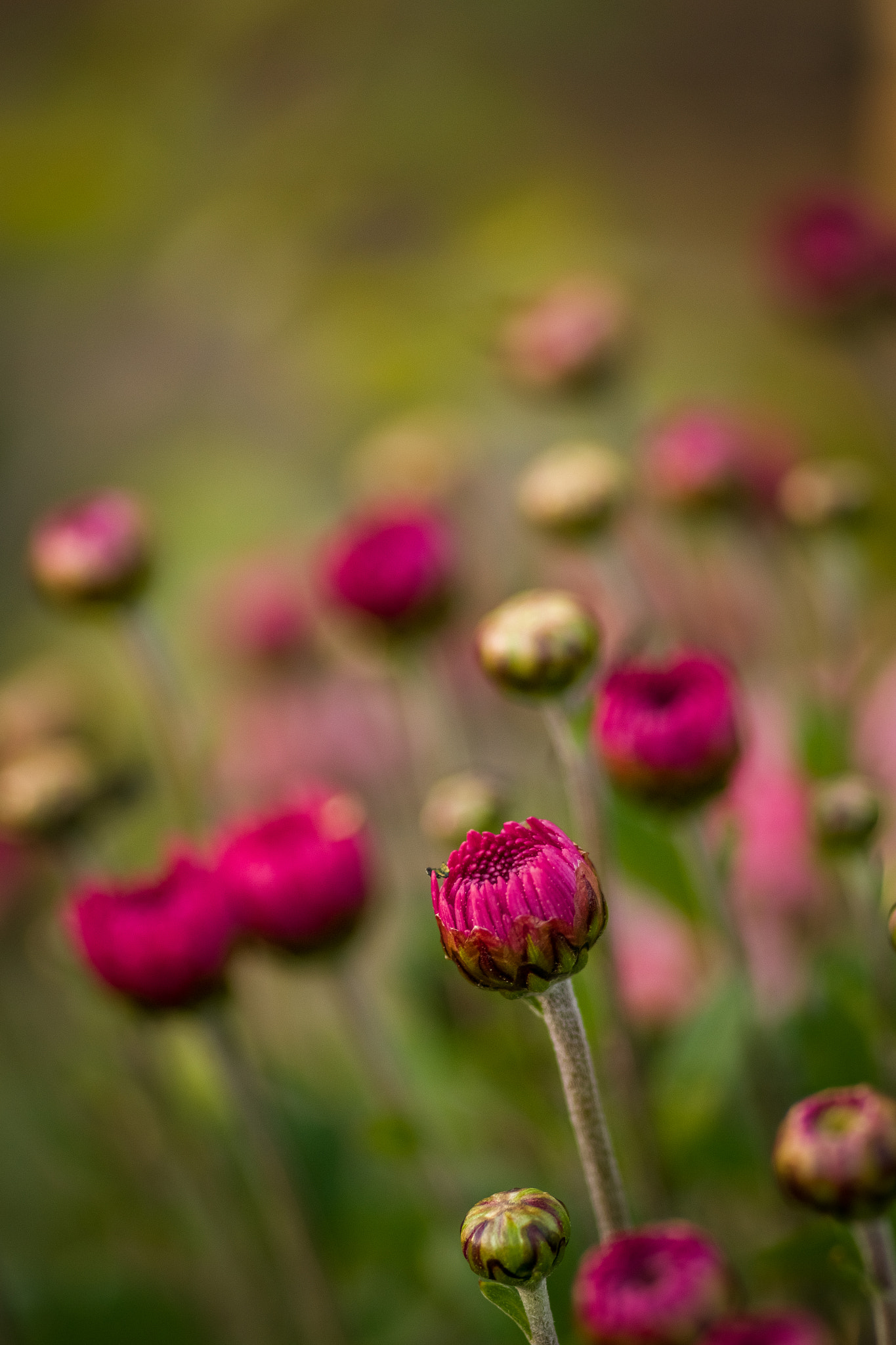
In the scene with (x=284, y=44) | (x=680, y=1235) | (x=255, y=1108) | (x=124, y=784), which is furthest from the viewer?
(x=284, y=44)

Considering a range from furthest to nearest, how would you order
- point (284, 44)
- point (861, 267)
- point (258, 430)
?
point (258, 430), point (284, 44), point (861, 267)

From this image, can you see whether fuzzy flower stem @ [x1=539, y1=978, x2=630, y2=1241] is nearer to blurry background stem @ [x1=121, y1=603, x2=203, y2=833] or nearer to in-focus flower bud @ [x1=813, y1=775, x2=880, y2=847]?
in-focus flower bud @ [x1=813, y1=775, x2=880, y2=847]

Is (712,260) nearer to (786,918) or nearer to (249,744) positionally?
(249,744)

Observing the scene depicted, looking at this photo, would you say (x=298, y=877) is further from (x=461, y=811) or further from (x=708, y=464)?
(x=708, y=464)

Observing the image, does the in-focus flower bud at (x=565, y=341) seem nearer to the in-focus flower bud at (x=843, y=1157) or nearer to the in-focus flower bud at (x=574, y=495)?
the in-focus flower bud at (x=574, y=495)

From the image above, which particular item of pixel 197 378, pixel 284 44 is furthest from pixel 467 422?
pixel 197 378
